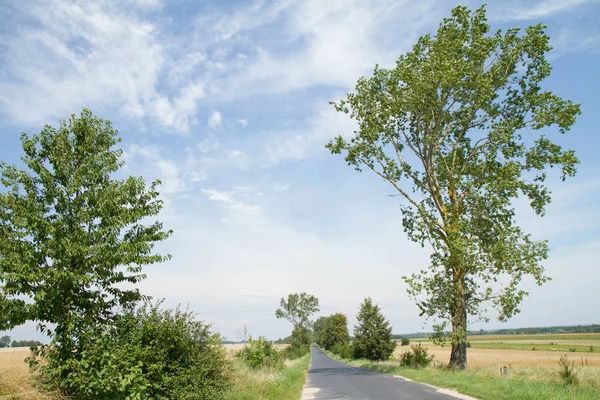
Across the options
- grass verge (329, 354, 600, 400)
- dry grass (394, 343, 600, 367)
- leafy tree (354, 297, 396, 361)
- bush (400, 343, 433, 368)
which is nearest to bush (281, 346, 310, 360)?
leafy tree (354, 297, 396, 361)

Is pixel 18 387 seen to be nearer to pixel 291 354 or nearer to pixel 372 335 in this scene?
pixel 372 335

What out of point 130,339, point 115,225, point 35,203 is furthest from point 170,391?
point 35,203

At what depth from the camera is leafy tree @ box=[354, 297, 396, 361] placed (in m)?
40.4

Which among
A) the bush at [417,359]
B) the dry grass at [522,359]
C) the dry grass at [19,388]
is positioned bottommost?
the dry grass at [522,359]

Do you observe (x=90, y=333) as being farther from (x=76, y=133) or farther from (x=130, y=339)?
(x=76, y=133)

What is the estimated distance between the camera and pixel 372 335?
41.1 meters

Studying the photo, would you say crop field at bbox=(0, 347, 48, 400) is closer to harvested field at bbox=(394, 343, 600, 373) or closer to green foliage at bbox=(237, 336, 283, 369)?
green foliage at bbox=(237, 336, 283, 369)

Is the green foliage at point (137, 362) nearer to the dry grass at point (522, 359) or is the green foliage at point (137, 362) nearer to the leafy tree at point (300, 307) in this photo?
the dry grass at point (522, 359)

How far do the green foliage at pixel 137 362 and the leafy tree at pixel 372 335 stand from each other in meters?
32.9

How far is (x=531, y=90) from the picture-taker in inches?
955

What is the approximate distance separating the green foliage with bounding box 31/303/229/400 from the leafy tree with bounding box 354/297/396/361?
32941 millimetres

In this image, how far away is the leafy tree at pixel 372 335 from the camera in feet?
133

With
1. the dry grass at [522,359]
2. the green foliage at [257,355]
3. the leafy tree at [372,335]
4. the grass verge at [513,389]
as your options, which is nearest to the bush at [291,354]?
the leafy tree at [372,335]

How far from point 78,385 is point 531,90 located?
81.7 feet
